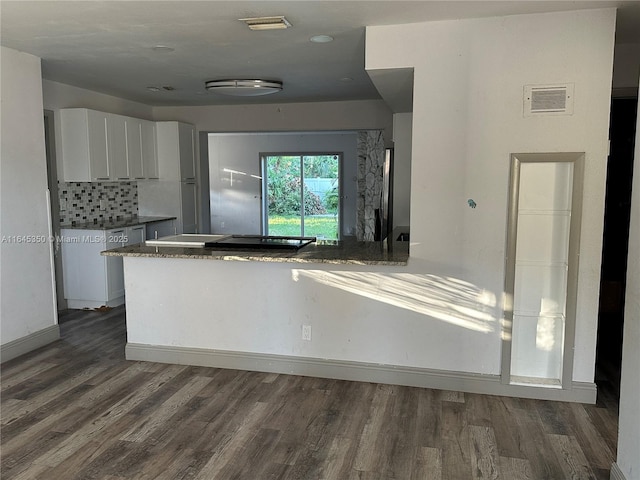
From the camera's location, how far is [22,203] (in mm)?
4000

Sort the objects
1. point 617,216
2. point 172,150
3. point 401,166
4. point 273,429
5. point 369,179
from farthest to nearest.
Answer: point 369,179
point 172,150
point 401,166
point 617,216
point 273,429

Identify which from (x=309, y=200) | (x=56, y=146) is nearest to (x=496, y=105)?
(x=56, y=146)

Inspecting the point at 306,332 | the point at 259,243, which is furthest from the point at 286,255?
the point at 306,332

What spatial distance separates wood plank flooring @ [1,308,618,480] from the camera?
2.46m

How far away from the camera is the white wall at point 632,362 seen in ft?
6.70

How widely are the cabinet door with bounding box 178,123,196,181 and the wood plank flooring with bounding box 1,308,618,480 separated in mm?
3478

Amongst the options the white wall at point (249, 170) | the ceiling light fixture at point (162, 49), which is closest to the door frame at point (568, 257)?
the ceiling light fixture at point (162, 49)

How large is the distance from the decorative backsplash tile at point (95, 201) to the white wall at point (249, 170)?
174 inches

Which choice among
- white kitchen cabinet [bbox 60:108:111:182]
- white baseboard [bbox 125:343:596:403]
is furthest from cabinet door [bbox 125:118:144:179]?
white baseboard [bbox 125:343:596:403]

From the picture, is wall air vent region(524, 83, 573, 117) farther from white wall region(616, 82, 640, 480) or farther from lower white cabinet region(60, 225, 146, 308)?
lower white cabinet region(60, 225, 146, 308)

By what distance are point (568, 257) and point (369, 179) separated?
5571 mm

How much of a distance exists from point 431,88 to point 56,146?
3951 mm

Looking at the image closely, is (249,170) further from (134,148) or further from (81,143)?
(81,143)

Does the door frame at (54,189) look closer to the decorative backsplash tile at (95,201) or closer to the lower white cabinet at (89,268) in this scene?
the lower white cabinet at (89,268)
